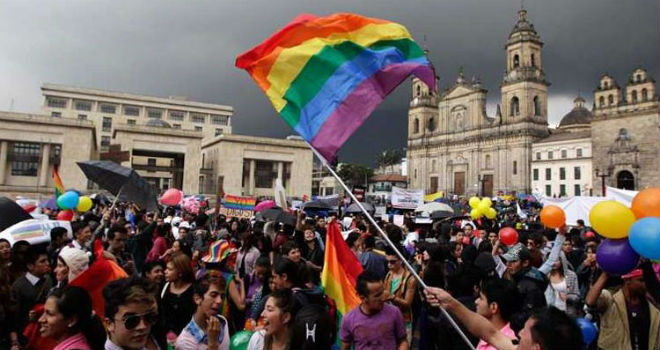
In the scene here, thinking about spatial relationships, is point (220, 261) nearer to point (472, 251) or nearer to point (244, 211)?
point (472, 251)

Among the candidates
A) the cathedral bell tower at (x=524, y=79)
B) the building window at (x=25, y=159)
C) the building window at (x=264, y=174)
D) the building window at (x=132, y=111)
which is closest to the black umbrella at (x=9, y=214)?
the building window at (x=25, y=159)

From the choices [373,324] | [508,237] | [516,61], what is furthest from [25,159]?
[516,61]

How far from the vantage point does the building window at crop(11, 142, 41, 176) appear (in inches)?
1645

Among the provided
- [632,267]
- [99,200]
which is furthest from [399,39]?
[99,200]

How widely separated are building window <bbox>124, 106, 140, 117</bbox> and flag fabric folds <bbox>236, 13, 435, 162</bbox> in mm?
77116

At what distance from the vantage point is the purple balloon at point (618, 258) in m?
3.64

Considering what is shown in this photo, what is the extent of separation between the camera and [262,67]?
4.54 metres

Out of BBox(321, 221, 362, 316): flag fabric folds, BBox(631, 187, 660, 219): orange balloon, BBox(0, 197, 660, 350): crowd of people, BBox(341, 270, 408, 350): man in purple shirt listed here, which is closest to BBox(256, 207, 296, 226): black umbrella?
BBox(0, 197, 660, 350): crowd of people

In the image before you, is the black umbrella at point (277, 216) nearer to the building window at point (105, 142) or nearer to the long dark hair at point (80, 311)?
the long dark hair at point (80, 311)

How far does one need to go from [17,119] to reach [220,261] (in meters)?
45.8

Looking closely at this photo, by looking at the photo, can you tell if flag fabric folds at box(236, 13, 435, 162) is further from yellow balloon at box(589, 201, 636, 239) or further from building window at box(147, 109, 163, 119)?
building window at box(147, 109, 163, 119)

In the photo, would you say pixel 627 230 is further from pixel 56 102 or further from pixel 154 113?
pixel 56 102

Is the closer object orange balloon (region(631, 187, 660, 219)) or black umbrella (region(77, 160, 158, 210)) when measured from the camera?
orange balloon (region(631, 187, 660, 219))

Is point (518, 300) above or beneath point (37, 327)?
above
